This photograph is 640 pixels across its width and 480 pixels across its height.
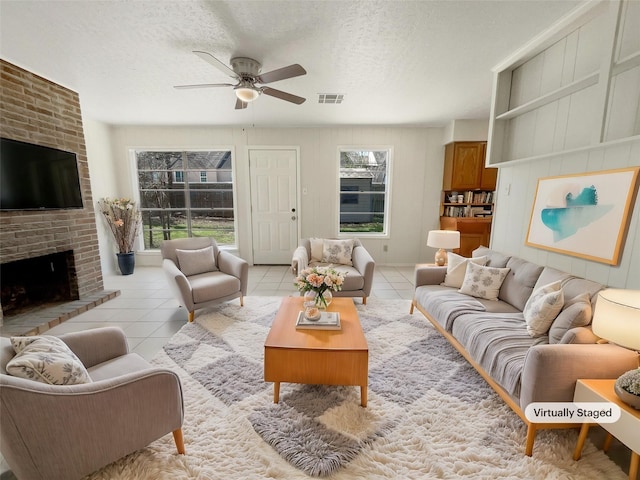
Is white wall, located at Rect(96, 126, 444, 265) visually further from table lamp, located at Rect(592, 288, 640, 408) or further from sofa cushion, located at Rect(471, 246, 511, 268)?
table lamp, located at Rect(592, 288, 640, 408)

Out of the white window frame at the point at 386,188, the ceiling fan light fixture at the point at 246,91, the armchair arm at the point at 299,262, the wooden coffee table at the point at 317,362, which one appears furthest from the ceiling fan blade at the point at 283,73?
the white window frame at the point at 386,188

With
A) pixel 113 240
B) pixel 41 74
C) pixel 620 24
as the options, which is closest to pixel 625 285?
pixel 620 24

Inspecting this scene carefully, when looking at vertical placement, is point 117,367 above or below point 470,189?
below

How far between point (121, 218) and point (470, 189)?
614 cm

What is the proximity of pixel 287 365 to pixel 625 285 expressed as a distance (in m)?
2.24

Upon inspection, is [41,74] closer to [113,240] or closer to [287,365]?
[113,240]

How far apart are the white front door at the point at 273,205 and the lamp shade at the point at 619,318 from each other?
14.3 ft

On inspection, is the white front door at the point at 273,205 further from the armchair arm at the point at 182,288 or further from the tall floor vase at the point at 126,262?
the armchair arm at the point at 182,288

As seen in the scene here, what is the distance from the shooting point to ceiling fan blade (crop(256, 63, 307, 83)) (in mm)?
2154

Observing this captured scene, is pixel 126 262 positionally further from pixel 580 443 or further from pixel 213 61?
pixel 580 443

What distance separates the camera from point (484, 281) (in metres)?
2.55

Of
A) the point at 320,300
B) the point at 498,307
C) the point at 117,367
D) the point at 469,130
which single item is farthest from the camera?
the point at 469,130

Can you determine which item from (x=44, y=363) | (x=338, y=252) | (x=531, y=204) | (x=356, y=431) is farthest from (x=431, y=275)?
(x=44, y=363)

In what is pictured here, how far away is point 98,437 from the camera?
1.17 metres
